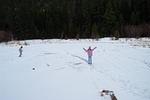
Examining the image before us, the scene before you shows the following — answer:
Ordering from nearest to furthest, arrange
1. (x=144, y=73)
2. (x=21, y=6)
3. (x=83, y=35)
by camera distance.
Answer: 1. (x=144, y=73)
2. (x=83, y=35)
3. (x=21, y=6)

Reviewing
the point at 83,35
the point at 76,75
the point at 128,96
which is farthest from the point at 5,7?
the point at 128,96

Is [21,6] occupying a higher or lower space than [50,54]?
higher

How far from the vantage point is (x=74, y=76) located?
61.5 feet

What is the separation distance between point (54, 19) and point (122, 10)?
16.0 m

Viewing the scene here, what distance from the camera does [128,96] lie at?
48.1 feet

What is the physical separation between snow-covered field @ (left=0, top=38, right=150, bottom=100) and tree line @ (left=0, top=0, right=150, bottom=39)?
27.1m

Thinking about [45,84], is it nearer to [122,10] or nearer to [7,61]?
[7,61]

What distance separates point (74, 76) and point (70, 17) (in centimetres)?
5282

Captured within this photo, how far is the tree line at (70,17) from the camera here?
59434mm

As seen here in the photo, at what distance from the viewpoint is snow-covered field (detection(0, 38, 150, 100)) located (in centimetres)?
1529

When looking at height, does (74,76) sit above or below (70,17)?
below

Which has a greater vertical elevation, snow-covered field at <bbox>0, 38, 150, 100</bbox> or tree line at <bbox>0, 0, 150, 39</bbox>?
tree line at <bbox>0, 0, 150, 39</bbox>

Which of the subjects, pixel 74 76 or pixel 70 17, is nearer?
pixel 74 76

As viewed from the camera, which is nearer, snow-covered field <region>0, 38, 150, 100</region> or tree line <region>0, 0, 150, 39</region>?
snow-covered field <region>0, 38, 150, 100</region>
